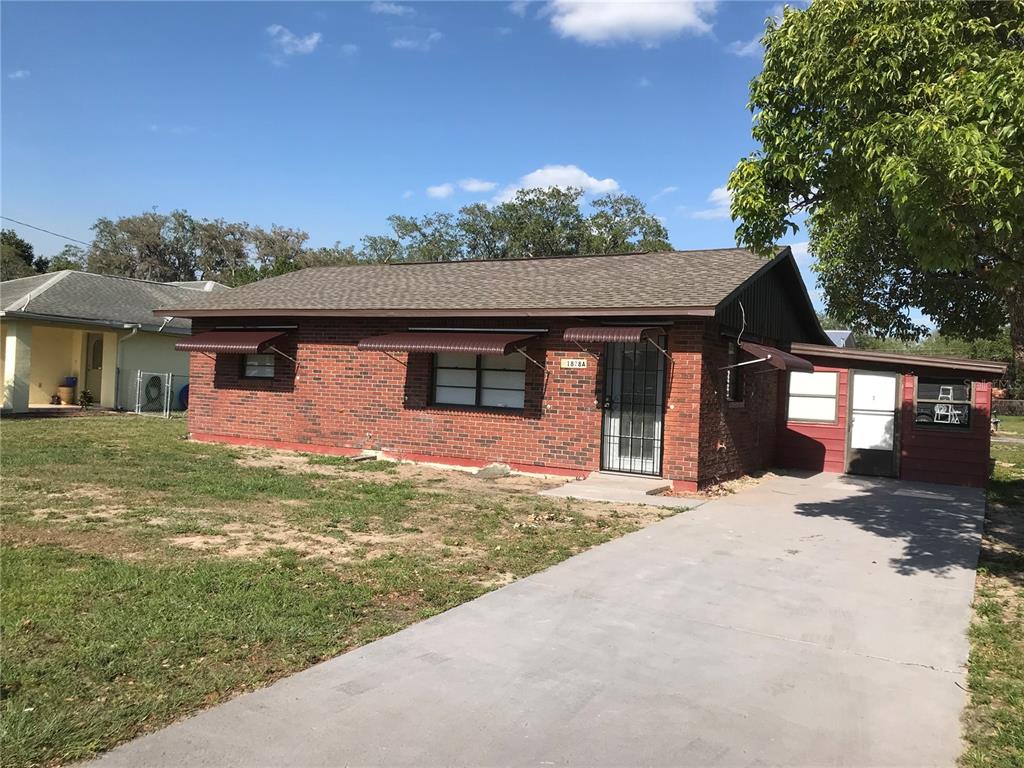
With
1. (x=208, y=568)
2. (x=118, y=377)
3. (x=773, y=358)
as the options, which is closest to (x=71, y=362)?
(x=118, y=377)

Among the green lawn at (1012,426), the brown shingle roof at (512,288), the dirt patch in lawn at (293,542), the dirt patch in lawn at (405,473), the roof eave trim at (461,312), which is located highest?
the brown shingle roof at (512,288)

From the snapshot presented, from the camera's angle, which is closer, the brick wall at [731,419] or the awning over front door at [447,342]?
the brick wall at [731,419]

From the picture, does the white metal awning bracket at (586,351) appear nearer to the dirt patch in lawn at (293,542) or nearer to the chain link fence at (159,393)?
the dirt patch in lawn at (293,542)

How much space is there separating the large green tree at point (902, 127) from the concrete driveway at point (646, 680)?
3.02 m

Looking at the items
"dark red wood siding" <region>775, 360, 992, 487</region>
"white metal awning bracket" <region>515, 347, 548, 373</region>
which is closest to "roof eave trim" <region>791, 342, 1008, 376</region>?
"dark red wood siding" <region>775, 360, 992, 487</region>

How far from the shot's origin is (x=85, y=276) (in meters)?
24.9

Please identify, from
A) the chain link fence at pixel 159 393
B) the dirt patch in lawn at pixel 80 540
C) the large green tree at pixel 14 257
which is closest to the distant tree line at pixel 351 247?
the large green tree at pixel 14 257

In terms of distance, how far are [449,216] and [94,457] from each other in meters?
43.9

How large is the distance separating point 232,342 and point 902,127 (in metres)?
12.4

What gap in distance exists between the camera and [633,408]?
11695 millimetres

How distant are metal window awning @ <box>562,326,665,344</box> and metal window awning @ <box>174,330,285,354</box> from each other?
641 centimetres

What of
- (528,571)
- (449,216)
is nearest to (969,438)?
(528,571)

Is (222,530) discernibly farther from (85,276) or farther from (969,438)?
(85,276)

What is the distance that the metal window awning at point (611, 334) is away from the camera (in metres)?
10.8
